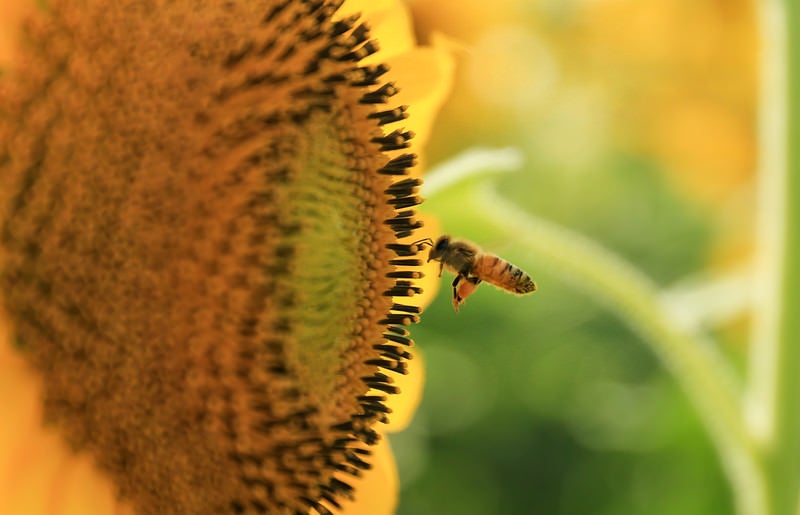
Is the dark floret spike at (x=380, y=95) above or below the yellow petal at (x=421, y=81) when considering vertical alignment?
below

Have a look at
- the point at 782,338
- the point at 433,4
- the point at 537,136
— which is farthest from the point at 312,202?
the point at 537,136

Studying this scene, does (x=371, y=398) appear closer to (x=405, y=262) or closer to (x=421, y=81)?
(x=405, y=262)

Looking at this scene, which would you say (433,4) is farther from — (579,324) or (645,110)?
(645,110)

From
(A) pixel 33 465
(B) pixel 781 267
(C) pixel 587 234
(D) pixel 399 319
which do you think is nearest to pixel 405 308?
(D) pixel 399 319

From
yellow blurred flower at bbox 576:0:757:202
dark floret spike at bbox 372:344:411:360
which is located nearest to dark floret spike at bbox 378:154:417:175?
dark floret spike at bbox 372:344:411:360

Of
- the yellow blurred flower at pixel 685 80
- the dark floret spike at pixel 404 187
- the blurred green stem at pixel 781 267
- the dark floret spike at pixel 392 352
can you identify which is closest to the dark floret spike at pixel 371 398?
the dark floret spike at pixel 392 352

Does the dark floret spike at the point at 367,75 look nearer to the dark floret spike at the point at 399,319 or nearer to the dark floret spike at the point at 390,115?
the dark floret spike at the point at 390,115
